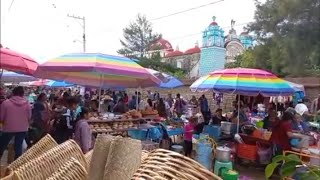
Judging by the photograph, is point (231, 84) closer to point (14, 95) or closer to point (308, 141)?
point (308, 141)

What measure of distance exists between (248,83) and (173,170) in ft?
18.7

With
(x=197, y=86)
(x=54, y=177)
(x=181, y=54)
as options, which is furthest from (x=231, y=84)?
(x=181, y=54)

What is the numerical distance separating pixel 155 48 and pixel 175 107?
2528cm

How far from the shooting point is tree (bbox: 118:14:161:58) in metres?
43.0

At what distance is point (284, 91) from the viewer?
702 cm

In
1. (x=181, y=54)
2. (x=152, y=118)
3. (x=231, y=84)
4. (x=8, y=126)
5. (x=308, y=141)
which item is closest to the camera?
(x=8, y=126)

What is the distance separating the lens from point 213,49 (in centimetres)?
2608

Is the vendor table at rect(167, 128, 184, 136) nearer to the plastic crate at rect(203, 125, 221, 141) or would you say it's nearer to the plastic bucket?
the plastic crate at rect(203, 125, 221, 141)

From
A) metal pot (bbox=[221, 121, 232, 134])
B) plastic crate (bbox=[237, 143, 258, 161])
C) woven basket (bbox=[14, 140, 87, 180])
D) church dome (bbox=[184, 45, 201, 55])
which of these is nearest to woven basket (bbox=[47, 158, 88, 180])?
woven basket (bbox=[14, 140, 87, 180])

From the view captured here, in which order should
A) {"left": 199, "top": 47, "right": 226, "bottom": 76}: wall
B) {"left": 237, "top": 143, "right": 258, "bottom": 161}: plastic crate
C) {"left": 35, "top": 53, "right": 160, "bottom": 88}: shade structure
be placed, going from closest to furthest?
{"left": 35, "top": 53, "right": 160, "bottom": 88}: shade structure < {"left": 237, "top": 143, "right": 258, "bottom": 161}: plastic crate < {"left": 199, "top": 47, "right": 226, "bottom": 76}: wall

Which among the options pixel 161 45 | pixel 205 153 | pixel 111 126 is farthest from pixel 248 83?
pixel 161 45

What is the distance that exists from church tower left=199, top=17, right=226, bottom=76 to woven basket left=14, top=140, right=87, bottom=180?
23.4 meters

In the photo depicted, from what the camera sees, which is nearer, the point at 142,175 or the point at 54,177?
the point at 142,175

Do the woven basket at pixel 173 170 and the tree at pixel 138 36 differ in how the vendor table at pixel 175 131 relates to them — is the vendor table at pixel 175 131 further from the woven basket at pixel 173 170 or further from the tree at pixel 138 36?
the tree at pixel 138 36
